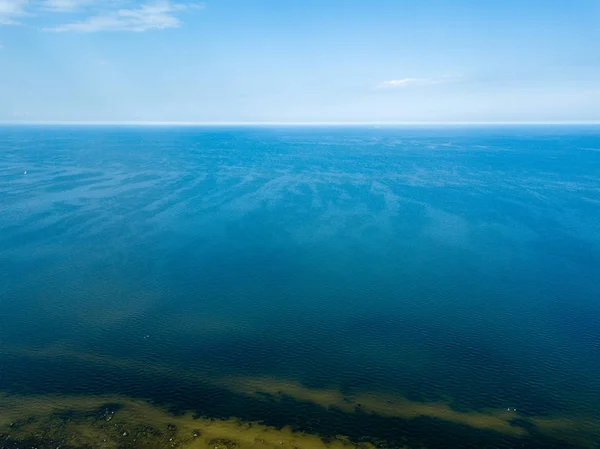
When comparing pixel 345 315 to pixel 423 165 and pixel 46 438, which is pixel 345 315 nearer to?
pixel 46 438

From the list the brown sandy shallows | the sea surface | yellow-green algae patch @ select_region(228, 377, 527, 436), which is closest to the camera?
the brown sandy shallows

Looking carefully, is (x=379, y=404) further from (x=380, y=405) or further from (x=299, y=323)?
(x=299, y=323)

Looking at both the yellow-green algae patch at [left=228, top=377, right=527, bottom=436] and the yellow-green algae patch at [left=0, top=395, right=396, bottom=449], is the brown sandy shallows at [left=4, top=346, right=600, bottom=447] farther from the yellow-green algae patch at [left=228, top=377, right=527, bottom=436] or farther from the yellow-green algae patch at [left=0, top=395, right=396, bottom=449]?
the yellow-green algae patch at [left=0, top=395, right=396, bottom=449]

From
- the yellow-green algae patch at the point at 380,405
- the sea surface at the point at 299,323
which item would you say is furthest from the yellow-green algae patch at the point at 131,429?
the yellow-green algae patch at the point at 380,405

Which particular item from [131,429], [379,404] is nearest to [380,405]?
[379,404]

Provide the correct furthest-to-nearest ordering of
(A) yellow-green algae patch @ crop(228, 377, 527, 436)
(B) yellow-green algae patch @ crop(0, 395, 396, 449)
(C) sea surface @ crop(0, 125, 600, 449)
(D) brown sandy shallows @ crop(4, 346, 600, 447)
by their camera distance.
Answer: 1. (A) yellow-green algae patch @ crop(228, 377, 527, 436)
2. (C) sea surface @ crop(0, 125, 600, 449)
3. (D) brown sandy shallows @ crop(4, 346, 600, 447)
4. (B) yellow-green algae patch @ crop(0, 395, 396, 449)

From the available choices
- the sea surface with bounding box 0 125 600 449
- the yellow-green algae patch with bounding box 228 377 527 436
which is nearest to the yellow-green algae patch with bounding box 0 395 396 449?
the sea surface with bounding box 0 125 600 449

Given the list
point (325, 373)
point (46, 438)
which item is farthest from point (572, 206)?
point (46, 438)
